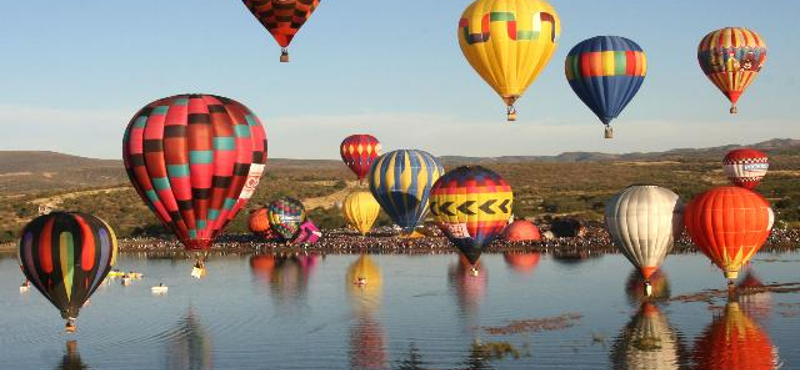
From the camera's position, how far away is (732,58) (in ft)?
197

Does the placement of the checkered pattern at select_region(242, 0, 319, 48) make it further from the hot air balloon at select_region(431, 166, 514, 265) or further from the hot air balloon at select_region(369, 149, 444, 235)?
the hot air balloon at select_region(369, 149, 444, 235)

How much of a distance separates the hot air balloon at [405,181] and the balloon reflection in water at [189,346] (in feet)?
79.5

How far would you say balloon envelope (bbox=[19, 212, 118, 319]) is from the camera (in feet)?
124

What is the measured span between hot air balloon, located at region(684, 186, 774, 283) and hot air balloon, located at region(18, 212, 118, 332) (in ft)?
70.6

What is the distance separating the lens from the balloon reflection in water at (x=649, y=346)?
3187 cm

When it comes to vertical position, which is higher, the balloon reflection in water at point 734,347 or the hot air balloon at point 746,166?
the hot air balloon at point 746,166

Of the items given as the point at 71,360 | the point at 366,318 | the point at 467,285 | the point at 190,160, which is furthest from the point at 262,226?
the point at 71,360

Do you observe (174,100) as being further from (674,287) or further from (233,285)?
(674,287)

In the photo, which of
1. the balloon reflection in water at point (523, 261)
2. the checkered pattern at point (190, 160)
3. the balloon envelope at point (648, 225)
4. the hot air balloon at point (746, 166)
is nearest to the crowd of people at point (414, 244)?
the balloon reflection in water at point (523, 261)

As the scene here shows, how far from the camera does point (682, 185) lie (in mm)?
117188

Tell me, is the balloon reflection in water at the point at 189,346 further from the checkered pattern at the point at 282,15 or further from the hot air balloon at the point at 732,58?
the hot air balloon at the point at 732,58

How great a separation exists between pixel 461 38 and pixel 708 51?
17.4 metres

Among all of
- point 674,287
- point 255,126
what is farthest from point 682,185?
point 255,126

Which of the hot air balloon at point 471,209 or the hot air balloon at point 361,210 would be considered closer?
the hot air balloon at point 471,209
